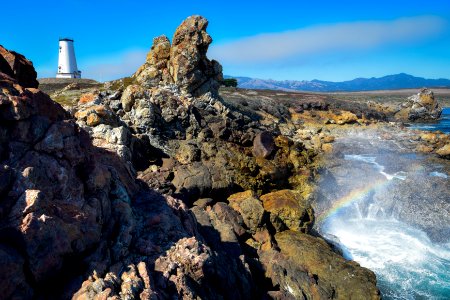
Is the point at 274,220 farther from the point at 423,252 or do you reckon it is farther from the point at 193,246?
the point at 423,252

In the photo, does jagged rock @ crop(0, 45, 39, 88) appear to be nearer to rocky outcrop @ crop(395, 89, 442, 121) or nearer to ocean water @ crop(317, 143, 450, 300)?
ocean water @ crop(317, 143, 450, 300)

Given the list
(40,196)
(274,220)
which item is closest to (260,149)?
(274,220)

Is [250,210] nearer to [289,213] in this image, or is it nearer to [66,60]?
[289,213]

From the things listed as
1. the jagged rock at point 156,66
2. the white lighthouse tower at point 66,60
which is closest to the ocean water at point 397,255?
the jagged rock at point 156,66

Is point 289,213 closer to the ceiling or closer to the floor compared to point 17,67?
closer to the floor

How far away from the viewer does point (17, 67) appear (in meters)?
14.6

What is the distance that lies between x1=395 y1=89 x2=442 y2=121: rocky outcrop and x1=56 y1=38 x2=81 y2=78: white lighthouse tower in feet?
347

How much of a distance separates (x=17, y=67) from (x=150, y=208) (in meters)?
8.40

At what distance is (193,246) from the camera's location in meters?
12.5

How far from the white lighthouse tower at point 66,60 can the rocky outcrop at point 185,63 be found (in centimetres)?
6972

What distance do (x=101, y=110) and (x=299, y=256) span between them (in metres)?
16.6

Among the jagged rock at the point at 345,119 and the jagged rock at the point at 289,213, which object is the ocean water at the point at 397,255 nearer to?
the jagged rock at the point at 289,213

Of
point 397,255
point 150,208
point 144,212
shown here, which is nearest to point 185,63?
point 397,255

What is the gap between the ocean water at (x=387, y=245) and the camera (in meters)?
21.6
